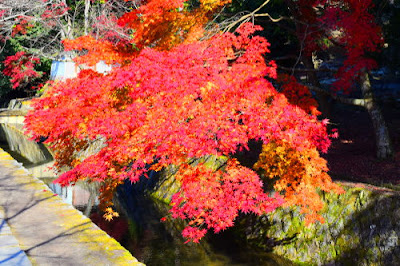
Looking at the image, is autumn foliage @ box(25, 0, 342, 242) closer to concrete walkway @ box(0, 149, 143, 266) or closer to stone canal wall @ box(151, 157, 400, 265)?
stone canal wall @ box(151, 157, 400, 265)

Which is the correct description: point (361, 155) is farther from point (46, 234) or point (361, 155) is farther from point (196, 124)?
point (46, 234)

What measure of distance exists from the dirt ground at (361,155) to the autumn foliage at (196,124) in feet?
4.98

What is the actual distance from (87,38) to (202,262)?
7.67 m

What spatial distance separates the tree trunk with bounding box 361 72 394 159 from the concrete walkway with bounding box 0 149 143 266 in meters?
8.85

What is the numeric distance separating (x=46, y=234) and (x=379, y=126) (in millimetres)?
9647

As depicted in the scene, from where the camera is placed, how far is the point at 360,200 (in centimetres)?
983

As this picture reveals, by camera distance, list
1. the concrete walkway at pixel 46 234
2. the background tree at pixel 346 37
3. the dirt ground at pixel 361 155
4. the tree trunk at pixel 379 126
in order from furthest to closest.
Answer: the tree trunk at pixel 379 126, the background tree at pixel 346 37, the dirt ground at pixel 361 155, the concrete walkway at pixel 46 234

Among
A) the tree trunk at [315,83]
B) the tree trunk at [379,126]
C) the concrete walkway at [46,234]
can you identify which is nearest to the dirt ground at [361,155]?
the tree trunk at [379,126]

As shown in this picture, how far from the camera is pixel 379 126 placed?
12289 millimetres

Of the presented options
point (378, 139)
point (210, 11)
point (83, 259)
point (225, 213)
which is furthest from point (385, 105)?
point (83, 259)

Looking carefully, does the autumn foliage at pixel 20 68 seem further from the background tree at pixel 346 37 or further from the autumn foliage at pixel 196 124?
the autumn foliage at pixel 196 124

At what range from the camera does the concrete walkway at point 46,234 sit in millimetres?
5348

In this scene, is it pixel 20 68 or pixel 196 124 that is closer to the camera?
pixel 196 124

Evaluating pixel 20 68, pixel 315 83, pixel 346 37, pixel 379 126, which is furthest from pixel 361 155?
pixel 20 68
